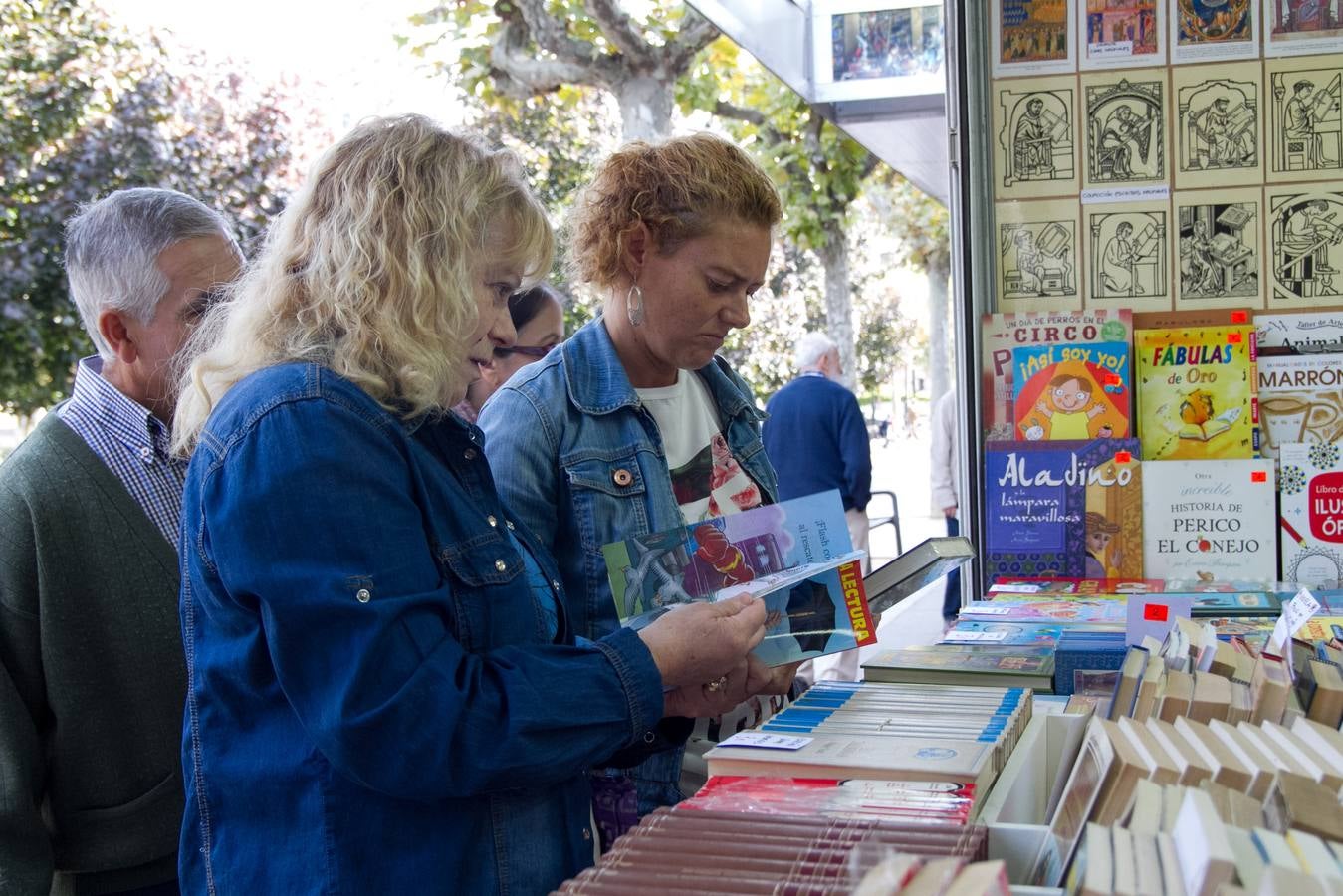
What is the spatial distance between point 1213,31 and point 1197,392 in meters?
0.87

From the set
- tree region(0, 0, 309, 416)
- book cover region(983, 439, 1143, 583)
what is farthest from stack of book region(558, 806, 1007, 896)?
tree region(0, 0, 309, 416)

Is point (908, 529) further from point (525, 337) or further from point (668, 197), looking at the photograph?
point (668, 197)

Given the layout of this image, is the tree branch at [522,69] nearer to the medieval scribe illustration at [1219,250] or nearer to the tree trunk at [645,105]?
the tree trunk at [645,105]

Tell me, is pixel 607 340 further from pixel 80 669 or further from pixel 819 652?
pixel 80 669

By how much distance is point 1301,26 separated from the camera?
2.93m

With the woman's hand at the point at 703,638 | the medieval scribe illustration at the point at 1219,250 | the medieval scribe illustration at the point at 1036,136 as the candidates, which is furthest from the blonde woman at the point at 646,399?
the medieval scribe illustration at the point at 1219,250

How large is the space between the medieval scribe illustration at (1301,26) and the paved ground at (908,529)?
170 centimetres

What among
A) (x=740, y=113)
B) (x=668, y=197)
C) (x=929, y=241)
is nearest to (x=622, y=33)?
(x=740, y=113)

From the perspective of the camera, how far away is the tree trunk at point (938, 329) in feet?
58.2

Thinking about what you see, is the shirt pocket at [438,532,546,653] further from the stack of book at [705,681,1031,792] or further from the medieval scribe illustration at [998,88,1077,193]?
the medieval scribe illustration at [998,88,1077,193]

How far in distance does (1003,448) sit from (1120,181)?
0.71 metres

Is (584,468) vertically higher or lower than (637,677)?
higher

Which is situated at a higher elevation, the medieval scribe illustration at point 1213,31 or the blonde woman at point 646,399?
the medieval scribe illustration at point 1213,31

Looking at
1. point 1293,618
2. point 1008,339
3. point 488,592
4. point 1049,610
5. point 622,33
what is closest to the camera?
point 488,592
